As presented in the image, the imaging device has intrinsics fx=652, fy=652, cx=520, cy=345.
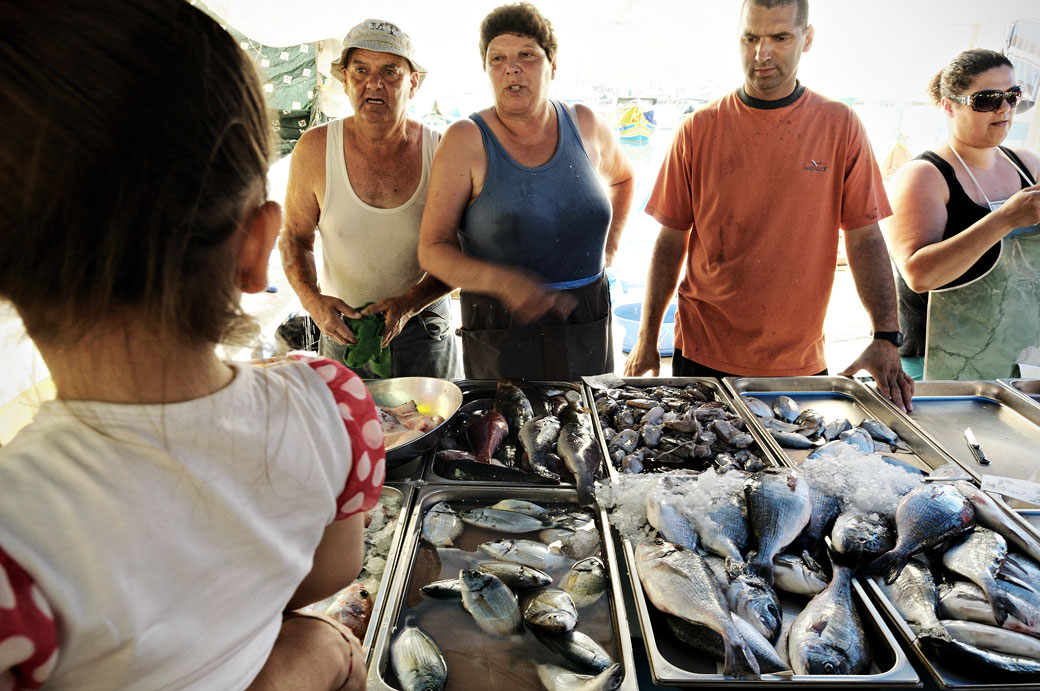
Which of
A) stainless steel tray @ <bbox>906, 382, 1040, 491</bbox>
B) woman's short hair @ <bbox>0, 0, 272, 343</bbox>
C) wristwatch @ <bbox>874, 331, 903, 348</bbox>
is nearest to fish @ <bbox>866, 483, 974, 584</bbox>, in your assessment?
stainless steel tray @ <bbox>906, 382, 1040, 491</bbox>

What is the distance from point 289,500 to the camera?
0.74m

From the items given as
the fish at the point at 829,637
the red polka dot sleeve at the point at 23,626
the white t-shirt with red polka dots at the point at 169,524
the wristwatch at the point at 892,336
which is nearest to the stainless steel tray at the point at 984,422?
the wristwatch at the point at 892,336

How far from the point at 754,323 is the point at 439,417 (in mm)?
1484

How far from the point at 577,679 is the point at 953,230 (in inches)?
110

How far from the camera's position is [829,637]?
48.4 inches

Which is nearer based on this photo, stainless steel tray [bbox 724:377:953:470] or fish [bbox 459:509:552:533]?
fish [bbox 459:509:552:533]

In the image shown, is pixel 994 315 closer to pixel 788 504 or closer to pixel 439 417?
pixel 788 504

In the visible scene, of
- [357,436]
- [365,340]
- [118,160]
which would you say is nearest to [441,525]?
[357,436]

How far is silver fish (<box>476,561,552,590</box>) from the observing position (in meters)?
1.44

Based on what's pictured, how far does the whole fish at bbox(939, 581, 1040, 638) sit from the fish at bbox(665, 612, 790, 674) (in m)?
0.39

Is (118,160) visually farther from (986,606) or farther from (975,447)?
(975,447)

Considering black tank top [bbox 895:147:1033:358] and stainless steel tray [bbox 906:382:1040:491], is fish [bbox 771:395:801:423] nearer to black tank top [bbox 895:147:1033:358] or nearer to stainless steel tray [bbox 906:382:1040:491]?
stainless steel tray [bbox 906:382:1040:491]

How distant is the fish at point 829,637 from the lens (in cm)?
119

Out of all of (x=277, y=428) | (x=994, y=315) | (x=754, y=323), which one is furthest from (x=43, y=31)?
(x=994, y=315)
